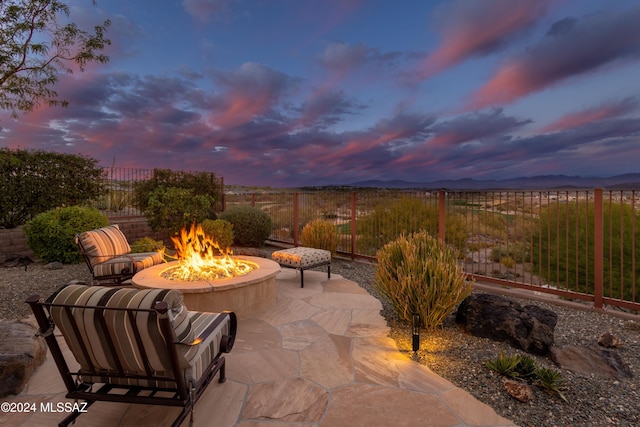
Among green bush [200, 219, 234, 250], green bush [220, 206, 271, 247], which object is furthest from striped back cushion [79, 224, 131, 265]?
green bush [220, 206, 271, 247]

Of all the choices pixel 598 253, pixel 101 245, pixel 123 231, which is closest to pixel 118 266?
pixel 101 245

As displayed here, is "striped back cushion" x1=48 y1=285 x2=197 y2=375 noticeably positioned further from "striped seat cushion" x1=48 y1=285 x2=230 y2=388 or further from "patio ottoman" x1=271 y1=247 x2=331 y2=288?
"patio ottoman" x1=271 y1=247 x2=331 y2=288

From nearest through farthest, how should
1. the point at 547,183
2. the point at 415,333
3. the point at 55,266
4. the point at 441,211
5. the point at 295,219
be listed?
the point at 415,333
the point at 441,211
the point at 55,266
the point at 547,183
the point at 295,219

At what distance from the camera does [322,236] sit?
8.31m

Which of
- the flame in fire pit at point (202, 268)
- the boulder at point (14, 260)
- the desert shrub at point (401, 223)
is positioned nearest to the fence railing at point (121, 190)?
the boulder at point (14, 260)

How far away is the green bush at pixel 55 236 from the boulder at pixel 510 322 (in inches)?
330

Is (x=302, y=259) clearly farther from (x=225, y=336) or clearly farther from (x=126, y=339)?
(x=126, y=339)

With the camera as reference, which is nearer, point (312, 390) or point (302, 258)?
point (312, 390)

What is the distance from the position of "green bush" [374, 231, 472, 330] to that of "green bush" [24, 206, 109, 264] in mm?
7564

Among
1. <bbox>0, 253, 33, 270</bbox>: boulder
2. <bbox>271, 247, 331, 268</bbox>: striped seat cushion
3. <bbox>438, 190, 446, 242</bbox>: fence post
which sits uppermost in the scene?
<bbox>438, 190, 446, 242</bbox>: fence post

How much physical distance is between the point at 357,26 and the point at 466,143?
250 inches

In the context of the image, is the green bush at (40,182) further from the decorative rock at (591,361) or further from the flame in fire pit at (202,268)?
the decorative rock at (591,361)

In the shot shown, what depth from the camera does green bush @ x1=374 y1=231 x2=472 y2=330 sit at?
11.6 ft

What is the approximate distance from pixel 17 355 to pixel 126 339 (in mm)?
1751
